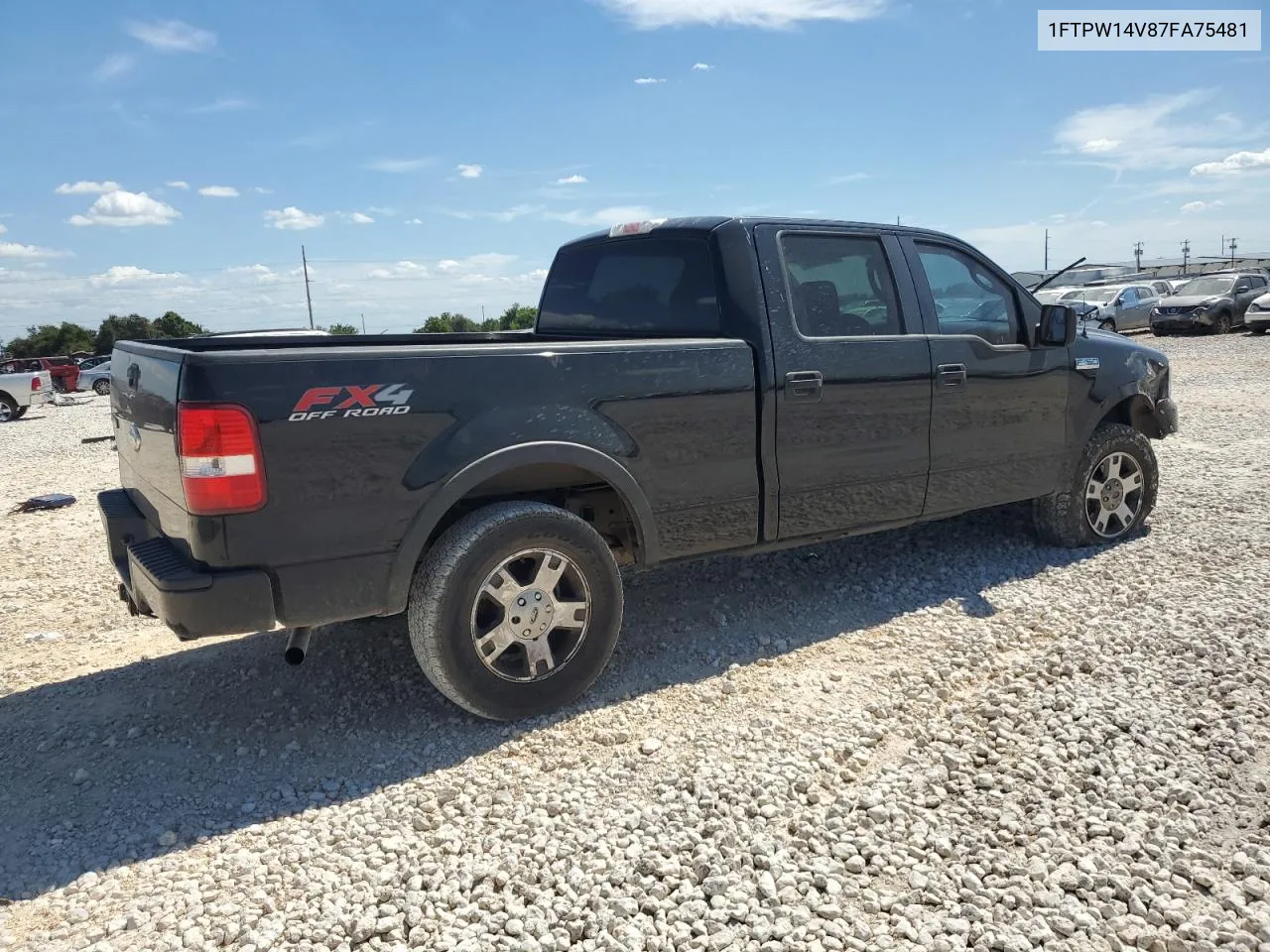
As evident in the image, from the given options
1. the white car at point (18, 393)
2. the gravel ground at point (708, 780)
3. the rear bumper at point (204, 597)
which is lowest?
the gravel ground at point (708, 780)

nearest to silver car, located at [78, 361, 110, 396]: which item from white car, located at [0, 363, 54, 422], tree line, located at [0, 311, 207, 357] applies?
white car, located at [0, 363, 54, 422]

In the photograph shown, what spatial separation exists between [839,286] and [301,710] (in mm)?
3175

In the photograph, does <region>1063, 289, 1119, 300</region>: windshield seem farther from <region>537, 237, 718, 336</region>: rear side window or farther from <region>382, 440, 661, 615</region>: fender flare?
<region>382, 440, 661, 615</region>: fender flare

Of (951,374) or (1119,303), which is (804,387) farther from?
(1119,303)

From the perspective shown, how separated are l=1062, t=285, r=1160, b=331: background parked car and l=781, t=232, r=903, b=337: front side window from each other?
2407 cm

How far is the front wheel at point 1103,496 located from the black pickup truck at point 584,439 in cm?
7

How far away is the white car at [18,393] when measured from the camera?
20359mm

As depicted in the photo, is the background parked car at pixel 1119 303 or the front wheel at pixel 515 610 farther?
the background parked car at pixel 1119 303

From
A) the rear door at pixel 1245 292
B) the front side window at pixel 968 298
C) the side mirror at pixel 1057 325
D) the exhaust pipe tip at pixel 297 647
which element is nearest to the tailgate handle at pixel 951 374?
the front side window at pixel 968 298

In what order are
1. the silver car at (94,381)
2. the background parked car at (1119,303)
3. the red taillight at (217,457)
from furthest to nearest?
the silver car at (94,381) → the background parked car at (1119,303) → the red taillight at (217,457)

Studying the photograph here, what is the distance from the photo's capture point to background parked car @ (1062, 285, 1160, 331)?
86.4 feet

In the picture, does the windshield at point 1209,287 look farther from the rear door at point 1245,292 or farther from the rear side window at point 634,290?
the rear side window at point 634,290

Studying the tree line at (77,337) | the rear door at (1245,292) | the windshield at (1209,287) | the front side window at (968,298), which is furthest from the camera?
the tree line at (77,337)

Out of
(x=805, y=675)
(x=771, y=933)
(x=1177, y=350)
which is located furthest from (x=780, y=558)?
(x=1177, y=350)
